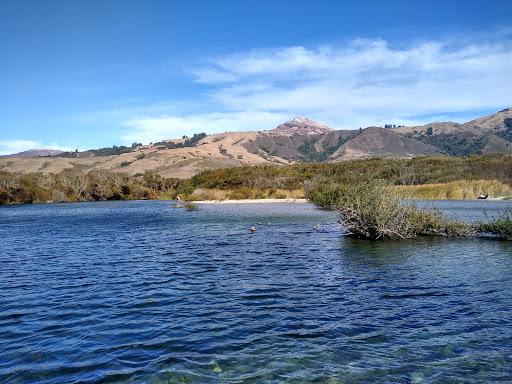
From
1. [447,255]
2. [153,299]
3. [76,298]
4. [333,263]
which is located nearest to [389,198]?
[447,255]

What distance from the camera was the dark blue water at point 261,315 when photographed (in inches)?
372

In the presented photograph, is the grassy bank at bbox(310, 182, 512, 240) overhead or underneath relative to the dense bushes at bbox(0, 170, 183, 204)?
underneath

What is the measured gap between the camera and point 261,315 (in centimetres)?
1321

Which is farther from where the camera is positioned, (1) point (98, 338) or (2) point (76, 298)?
(2) point (76, 298)

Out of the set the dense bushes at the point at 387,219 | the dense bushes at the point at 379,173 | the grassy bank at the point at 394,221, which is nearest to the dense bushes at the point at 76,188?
the dense bushes at the point at 379,173

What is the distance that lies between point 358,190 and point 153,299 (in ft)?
60.3

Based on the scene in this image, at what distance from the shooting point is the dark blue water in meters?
9.45

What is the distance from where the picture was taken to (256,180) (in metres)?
102

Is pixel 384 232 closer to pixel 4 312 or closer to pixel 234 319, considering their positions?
pixel 234 319

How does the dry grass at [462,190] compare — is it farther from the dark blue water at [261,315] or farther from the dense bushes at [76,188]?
the dense bushes at [76,188]

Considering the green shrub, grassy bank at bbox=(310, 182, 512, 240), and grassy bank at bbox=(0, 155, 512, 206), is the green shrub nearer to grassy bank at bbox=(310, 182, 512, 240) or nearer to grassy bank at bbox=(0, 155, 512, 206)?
grassy bank at bbox=(310, 182, 512, 240)

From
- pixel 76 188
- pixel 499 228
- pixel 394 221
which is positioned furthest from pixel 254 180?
pixel 499 228

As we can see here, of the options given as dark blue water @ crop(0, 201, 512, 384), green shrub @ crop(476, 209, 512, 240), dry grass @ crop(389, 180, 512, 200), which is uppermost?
dry grass @ crop(389, 180, 512, 200)

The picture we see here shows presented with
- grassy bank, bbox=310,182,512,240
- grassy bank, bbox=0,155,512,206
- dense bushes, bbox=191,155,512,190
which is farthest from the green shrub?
dense bushes, bbox=191,155,512,190
